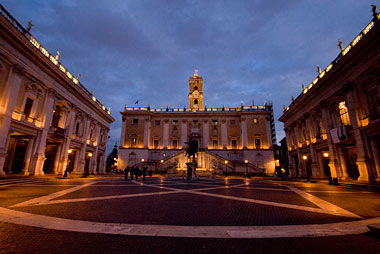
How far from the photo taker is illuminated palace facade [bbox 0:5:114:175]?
15.4 meters

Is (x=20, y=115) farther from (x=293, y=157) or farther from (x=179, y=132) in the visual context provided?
(x=293, y=157)

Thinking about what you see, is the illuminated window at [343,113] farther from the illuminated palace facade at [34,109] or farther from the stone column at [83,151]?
the stone column at [83,151]

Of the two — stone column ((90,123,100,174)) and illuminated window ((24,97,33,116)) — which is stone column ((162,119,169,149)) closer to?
stone column ((90,123,100,174))

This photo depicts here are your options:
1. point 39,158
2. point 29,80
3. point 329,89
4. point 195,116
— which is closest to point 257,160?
point 195,116

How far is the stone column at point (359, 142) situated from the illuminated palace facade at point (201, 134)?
24646 millimetres

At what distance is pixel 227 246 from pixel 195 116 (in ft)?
138

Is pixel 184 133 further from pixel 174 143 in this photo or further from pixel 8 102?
pixel 8 102

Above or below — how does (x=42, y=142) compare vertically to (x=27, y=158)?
above

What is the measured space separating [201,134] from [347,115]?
28908mm

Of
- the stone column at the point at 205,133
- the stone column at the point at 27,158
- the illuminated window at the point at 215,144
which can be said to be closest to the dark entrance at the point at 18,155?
the stone column at the point at 27,158

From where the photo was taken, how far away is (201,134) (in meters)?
43.7

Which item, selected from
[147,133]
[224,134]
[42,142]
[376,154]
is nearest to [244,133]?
[224,134]

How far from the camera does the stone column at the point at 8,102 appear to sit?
14.7 m

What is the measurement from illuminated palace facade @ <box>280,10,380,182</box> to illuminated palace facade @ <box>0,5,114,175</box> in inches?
1199
